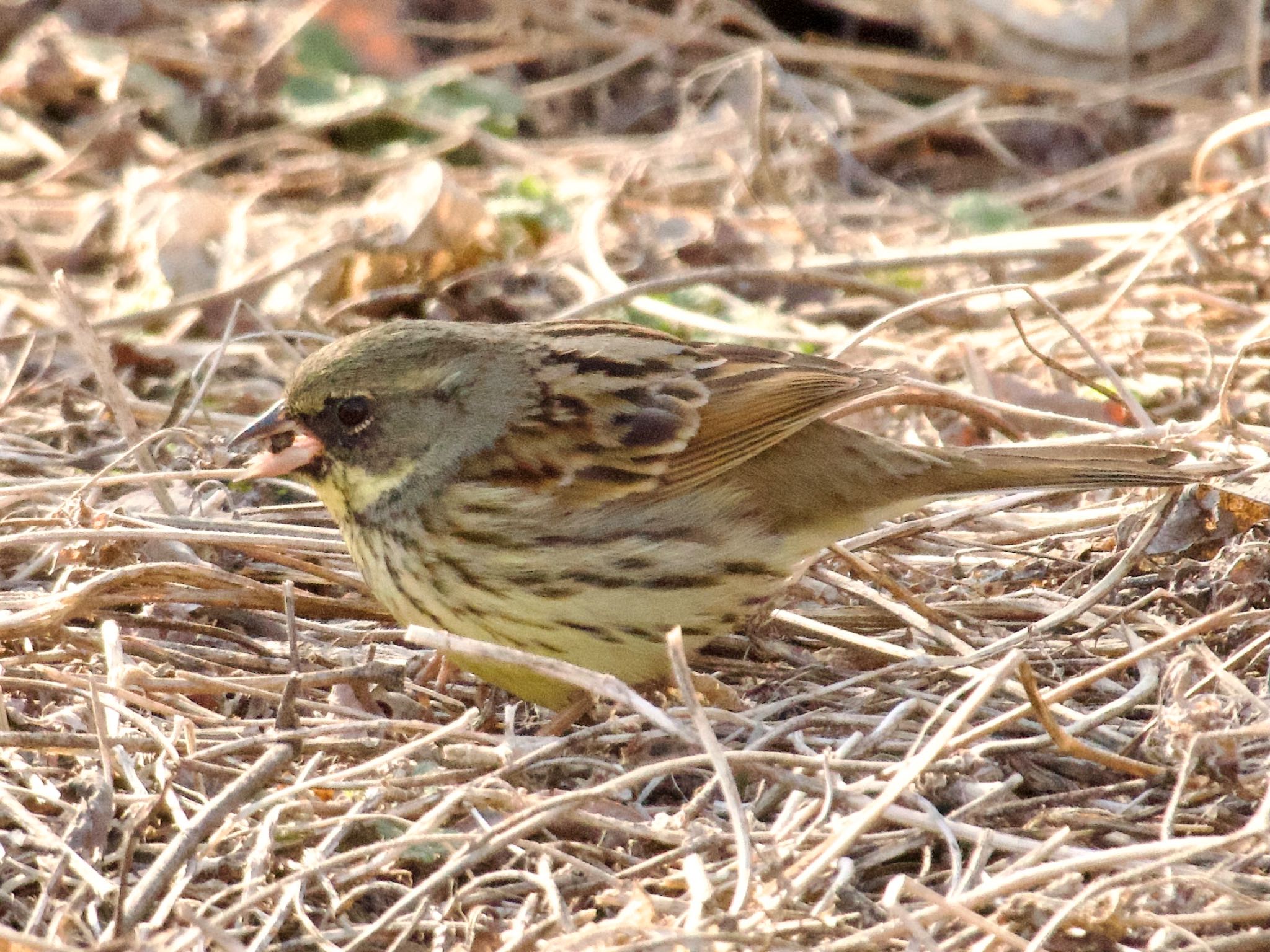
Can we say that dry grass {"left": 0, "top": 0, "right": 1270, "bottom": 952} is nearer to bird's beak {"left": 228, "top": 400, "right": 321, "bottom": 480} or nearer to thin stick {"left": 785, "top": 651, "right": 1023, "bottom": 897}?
thin stick {"left": 785, "top": 651, "right": 1023, "bottom": 897}

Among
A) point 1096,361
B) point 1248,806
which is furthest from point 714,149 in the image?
point 1248,806

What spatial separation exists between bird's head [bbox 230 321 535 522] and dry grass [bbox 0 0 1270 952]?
318mm

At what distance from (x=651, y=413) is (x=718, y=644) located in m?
0.65

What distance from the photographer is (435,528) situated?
3.77 meters

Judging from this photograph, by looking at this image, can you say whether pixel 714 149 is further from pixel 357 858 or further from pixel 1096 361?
pixel 357 858

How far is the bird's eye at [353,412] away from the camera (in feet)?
12.7

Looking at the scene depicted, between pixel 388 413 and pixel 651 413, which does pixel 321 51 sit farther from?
pixel 651 413

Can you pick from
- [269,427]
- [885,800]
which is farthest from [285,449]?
[885,800]

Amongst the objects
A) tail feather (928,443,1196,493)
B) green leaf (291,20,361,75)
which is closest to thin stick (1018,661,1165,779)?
tail feather (928,443,1196,493)

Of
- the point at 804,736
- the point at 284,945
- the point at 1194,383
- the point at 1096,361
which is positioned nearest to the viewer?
the point at 284,945

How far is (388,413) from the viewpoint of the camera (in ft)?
12.8

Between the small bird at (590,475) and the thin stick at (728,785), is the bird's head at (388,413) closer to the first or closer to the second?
the small bird at (590,475)

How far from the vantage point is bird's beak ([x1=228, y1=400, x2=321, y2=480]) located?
12.8 feet

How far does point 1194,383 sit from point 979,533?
3.66 ft
